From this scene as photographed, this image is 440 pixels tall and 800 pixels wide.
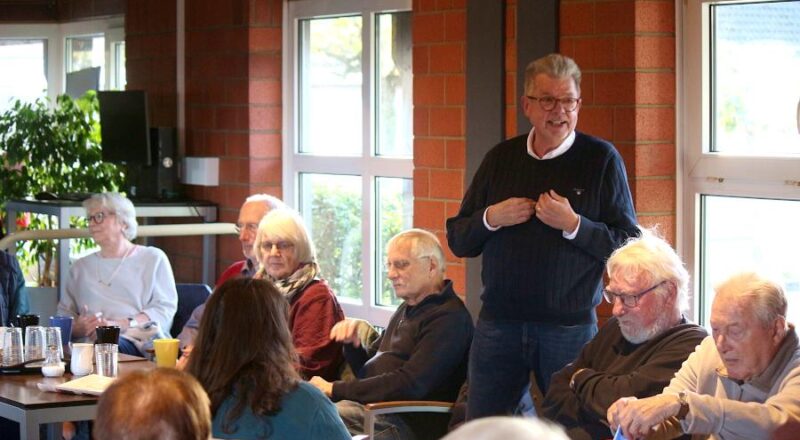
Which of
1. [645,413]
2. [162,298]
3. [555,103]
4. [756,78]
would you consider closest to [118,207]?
[162,298]

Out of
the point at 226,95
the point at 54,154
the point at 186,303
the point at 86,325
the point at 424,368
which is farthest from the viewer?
the point at 54,154

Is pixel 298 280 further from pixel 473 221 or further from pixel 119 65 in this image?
pixel 119 65

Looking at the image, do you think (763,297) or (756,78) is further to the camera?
(756,78)

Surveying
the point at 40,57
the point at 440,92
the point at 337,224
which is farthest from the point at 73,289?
the point at 40,57

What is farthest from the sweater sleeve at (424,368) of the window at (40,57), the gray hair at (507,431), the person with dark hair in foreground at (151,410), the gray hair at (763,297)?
the window at (40,57)

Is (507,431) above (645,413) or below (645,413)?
above

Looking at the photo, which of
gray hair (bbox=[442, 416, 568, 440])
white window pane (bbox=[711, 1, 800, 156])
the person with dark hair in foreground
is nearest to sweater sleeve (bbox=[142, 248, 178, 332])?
white window pane (bbox=[711, 1, 800, 156])

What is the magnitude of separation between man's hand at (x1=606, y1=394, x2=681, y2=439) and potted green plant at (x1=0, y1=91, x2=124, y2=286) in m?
5.19

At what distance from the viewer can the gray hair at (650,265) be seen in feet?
11.8

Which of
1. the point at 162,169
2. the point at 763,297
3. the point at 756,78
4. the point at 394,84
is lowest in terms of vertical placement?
the point at 763,297

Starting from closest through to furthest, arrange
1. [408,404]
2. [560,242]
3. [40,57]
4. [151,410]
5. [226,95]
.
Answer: [151,410] < [560,242] < [408,404] < [226,95] < [40,57]

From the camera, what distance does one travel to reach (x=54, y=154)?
7.88 meters

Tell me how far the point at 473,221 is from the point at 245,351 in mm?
1357

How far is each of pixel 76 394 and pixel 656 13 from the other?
2.39m
